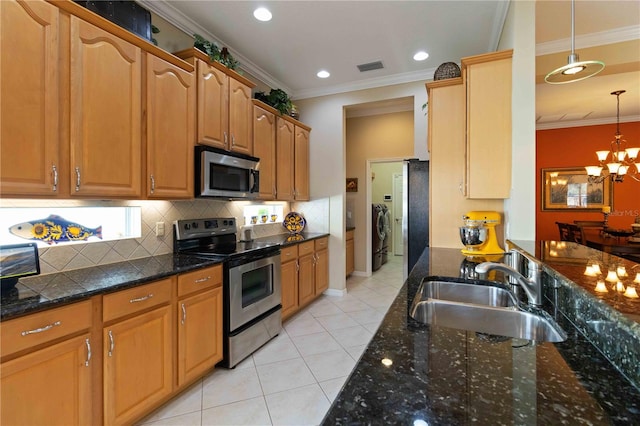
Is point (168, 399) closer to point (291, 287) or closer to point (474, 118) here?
point (291, 287)

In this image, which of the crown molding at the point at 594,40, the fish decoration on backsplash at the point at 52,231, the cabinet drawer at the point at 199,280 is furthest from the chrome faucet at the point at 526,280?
the crown molding at the point at 594,40

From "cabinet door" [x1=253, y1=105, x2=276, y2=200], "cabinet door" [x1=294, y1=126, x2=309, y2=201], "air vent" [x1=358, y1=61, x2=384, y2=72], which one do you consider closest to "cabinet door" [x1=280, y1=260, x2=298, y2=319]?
"cabinet door" [x1=253, y1=105, x2=276, y2=200]

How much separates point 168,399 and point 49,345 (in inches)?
36.2

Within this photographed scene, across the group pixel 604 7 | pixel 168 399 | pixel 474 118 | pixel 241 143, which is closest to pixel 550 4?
pixel 604 7

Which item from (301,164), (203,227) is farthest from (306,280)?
(301,164)

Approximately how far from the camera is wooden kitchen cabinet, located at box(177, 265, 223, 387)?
1932 mm

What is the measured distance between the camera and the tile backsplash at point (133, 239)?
172 cm

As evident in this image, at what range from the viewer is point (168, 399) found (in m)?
1.91

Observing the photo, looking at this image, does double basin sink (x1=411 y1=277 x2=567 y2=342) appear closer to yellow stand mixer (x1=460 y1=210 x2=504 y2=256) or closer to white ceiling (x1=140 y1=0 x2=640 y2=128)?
yellow stand mixer (x1=460 y1=210 x2=504 y2=256)

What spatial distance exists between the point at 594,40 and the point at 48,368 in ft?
15.4

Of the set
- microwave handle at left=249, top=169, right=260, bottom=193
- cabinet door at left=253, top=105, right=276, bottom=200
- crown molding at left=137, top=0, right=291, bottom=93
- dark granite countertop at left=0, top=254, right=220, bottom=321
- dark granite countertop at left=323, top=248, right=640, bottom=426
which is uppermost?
crown molding at left=137, top=0, right=291, bottom=93

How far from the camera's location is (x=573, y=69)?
5.69 ft

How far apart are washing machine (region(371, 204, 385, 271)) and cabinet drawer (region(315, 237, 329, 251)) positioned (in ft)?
5.44

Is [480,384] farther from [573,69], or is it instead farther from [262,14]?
[262,14]
